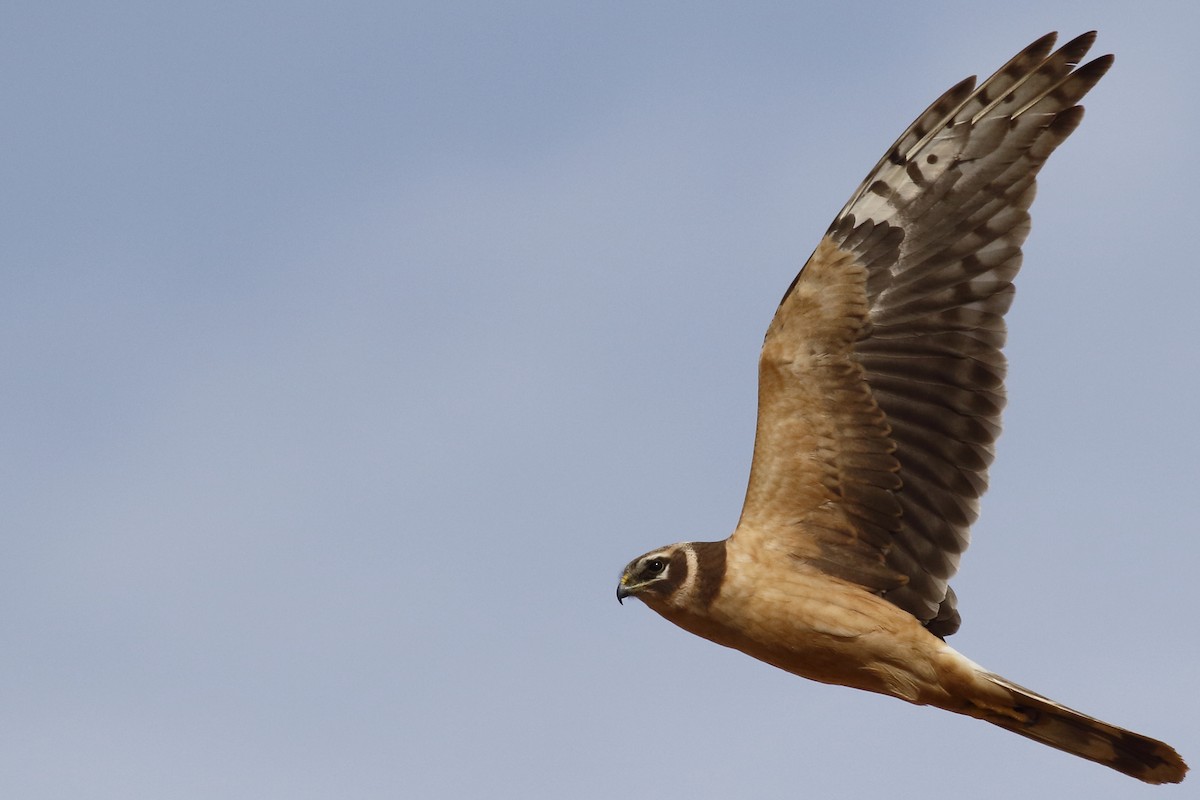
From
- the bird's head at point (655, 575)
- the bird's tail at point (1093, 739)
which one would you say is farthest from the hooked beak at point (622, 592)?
the bird's tail at point (1093, 739)

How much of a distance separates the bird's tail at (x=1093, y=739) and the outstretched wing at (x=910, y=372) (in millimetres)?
800

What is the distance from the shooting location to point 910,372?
7.91m

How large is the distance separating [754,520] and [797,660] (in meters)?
0.91

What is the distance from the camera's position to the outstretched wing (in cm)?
780

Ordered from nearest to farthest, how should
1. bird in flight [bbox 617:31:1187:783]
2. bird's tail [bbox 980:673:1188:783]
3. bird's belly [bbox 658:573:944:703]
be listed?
bird's tail [bbox 980:673:1188:783] < bird's belly [bbox 658:573:944:703] < bird in flight [bbox 617:31:1187:783]

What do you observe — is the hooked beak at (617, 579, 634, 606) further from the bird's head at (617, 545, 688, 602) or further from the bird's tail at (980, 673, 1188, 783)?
the bird's tail at (980, 673, 1188, 783)

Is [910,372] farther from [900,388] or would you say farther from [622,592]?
[622,592]

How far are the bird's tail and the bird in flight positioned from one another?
22 cm

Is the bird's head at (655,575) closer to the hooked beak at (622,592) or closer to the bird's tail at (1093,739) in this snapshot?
the hooked beak at (622,592)

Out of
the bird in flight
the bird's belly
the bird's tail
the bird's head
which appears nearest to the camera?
the bird's tail

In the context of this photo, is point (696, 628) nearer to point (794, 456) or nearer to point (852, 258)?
point (794, 456)

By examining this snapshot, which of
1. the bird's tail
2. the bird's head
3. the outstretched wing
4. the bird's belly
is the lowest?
the bird's tail

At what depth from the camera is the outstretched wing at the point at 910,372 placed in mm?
7805

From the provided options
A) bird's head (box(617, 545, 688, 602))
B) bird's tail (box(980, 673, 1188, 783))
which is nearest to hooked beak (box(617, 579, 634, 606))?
bird's head (box(617, 545, 688, 602))
